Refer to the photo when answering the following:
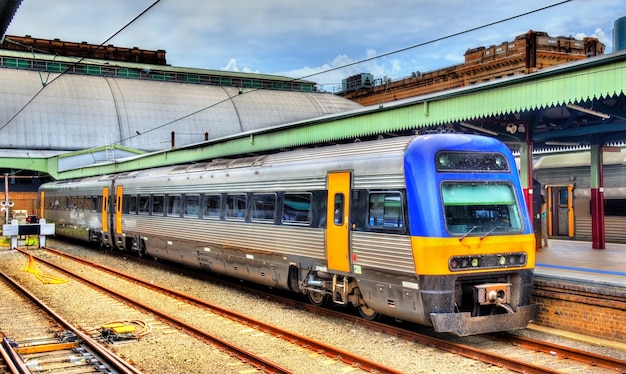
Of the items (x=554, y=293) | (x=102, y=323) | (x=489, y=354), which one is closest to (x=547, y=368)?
(x=489, y=354)

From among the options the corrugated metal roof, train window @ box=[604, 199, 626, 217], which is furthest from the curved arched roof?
train window @ box=[604, 199, 626, 217]

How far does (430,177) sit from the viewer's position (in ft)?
32.5

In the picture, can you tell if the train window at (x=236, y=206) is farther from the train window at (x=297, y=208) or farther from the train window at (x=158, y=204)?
the train window at (x=158, y=204)

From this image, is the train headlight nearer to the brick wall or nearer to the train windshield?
the train windshield

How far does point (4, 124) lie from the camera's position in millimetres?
49125

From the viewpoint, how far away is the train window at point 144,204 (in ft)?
70.6

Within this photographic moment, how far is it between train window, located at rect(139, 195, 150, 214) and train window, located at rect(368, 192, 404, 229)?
1256 cm

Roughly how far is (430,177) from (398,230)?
100 cm

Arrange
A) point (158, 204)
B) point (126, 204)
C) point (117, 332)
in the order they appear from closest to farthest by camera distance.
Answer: point (117, 332) → point (158, 204) → point (126, 204)

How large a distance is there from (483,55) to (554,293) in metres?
47.2

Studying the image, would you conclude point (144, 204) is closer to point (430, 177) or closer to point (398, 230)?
point (398, 230)

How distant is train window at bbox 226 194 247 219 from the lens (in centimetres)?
1524

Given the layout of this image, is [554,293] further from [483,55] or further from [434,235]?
[483,55]

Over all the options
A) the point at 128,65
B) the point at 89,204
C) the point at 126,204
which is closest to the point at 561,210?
the point at 126,204
